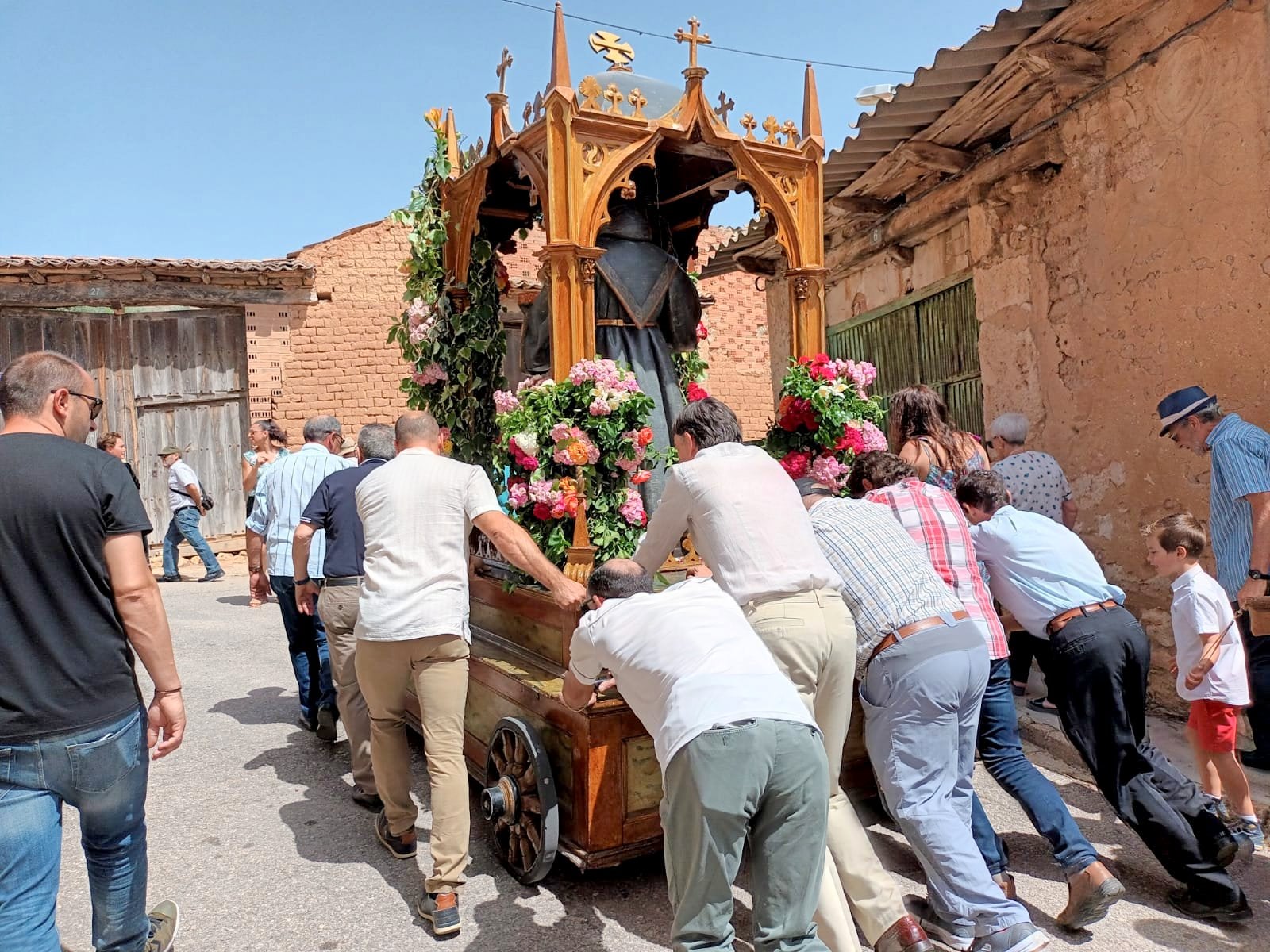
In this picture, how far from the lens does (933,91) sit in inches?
232

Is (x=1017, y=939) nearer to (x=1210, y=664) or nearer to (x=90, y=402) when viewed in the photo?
(x=1210, y=664)

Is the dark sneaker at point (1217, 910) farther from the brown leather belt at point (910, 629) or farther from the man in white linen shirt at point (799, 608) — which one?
the brown leather belt at point (910, 629)

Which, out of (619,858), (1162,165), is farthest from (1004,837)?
(1162,165)

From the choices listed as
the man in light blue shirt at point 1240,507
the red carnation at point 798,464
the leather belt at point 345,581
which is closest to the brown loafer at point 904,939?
the man in light blue shirt at point 1240,507

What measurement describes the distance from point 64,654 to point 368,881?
Answer: 1.74 metres

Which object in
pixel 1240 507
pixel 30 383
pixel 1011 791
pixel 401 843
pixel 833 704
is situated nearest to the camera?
pixel 30 383

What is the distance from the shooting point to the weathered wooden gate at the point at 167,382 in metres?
12.1

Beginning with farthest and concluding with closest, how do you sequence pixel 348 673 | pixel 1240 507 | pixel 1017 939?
pixel 348 673, pixel 1240 507, pixel 1017 939

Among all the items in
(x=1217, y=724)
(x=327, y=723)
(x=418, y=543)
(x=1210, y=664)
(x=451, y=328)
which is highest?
(x=451, y=328)

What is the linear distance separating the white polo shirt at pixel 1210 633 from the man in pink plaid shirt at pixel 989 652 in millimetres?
760

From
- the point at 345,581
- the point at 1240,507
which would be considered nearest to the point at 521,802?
the point at 345,581

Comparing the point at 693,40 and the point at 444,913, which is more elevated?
the point at 693,40

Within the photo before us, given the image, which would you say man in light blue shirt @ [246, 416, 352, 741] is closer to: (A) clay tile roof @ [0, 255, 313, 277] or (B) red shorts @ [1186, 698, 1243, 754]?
(B) red shorts @ [1186, 698, 1243, 754]

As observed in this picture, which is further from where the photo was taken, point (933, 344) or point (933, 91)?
point (933, 344)
